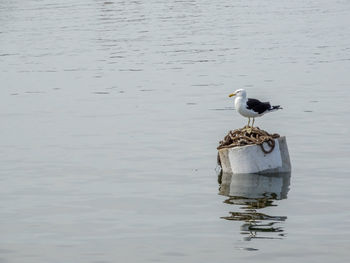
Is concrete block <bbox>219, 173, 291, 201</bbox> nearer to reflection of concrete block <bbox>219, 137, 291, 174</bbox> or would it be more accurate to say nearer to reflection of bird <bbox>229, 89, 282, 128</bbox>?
reflection of concrete block <bbox>219, 137, 291, 174</bbox>

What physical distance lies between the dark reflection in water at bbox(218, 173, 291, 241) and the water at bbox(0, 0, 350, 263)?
0.18ft

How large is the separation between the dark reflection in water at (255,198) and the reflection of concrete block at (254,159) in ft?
0.40

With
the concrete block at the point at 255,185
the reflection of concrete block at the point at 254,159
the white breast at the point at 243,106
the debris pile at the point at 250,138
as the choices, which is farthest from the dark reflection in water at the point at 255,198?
the white breast at the point at 243,106

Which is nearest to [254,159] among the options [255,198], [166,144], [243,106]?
[243,106]

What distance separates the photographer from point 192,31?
50.7 m

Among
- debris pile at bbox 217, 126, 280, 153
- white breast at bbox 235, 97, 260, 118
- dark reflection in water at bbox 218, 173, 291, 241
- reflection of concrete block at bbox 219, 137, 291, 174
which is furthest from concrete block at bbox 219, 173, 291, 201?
white breast at bbox 235, 97, 260, 118

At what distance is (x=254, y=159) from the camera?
60.2 feet

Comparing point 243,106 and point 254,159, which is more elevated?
point 243,106

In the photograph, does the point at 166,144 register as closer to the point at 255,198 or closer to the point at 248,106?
the point at 248,106

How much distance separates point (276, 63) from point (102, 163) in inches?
719

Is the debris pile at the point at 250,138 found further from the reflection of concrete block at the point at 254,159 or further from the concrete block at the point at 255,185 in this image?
the concrete block at the point at 255,185

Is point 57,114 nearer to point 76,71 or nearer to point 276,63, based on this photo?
point 76,71

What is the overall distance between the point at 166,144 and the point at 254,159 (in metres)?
4.42

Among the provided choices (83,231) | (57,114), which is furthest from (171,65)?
(83,231)
